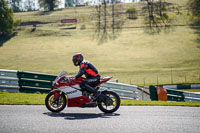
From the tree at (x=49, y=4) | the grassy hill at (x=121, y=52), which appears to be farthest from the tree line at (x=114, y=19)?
the tree at (x=49, y=4)

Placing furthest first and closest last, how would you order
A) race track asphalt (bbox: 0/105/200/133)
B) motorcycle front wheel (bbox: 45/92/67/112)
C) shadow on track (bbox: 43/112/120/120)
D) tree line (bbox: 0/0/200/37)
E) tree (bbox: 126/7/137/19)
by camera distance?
1. tree (bbox: 126/7/137/19)
2. tree line (bbox: 0/0/200/37)
3. motorcycle front wheel (bbox: 45/92/67/112)
4. shadow on track (bbox: 43/112/120/120)
5. race track asphalt (bbox: 0/105/200/133)

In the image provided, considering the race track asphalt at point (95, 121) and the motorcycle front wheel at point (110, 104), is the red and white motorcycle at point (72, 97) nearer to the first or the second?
the motorcycle front wheel at point (110, 104)

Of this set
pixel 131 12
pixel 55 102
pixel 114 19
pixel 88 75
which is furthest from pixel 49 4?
pixel 55 102

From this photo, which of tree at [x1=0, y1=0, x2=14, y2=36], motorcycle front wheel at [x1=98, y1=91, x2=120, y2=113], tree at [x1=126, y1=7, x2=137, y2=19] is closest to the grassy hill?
tree at [x1=0, y1=0, x2=14, y2=36]

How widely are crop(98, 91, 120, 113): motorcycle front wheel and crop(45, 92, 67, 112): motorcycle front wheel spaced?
47.4 inches

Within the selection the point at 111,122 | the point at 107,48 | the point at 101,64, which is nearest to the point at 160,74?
the point at 101,64

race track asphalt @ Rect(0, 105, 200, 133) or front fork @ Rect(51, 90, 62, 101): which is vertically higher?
front fork @ Rect(51, 90, 62, 101)

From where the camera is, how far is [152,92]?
14.5 meters

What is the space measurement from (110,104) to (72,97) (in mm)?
1227

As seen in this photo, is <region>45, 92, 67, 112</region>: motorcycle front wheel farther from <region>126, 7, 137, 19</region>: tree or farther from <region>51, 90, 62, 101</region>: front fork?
<region>126, 7, 137, 19</region>: tree

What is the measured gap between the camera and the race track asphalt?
5.48 metres

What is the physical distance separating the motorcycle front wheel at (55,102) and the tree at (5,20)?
5826 centimetres

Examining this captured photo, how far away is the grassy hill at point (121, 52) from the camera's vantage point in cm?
3403

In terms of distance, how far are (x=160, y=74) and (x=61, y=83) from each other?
87.3 feet
